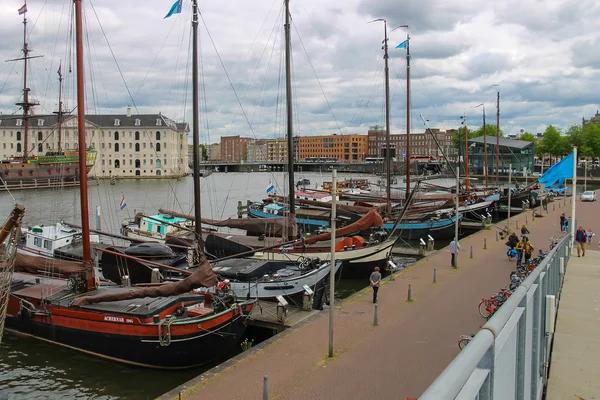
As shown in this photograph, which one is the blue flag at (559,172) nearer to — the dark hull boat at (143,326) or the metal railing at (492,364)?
the dark hull boat at (143,326)

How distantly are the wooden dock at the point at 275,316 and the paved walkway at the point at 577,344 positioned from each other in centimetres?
862

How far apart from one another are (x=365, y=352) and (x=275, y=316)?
4975mm

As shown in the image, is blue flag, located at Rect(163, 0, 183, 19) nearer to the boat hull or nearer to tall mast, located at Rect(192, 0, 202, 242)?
tall mast, located at Rect(192, 0, 202, 242)

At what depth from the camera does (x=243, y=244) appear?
1085 inches

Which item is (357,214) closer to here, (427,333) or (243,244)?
(243,244)

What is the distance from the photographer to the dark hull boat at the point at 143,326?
15461mm

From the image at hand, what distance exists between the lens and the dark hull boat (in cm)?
1546

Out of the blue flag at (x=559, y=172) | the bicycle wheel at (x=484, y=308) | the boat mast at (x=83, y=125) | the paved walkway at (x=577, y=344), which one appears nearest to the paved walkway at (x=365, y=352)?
the bicycle wheel at (x=484, y=308)

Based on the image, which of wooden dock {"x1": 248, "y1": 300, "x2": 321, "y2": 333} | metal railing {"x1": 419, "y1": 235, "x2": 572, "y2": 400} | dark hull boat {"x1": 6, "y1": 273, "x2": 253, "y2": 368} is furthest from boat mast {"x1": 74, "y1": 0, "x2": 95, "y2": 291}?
metal railing {"x1": 419, "y1": 235, "x2": 572, "y2": 400}

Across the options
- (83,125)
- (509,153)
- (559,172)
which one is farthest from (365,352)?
(509,153)

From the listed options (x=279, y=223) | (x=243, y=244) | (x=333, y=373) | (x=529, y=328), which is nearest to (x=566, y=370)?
(x=529, y=328)

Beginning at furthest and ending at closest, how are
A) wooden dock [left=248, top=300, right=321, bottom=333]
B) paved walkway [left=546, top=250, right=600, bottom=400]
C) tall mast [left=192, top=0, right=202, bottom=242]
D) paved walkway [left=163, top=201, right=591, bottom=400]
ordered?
tall mast [left=192, top=0, right=202, bottom=242] < wooden dock [left=248, top=300, right=321, bottom=333] < paved walkway [left=163, top=201, right=591, bottom=400] < paved walkway [left=546, top=250, right=600, bottom=400]

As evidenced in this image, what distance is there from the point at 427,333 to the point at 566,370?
764 cm

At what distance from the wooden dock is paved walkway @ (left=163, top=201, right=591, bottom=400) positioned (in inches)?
30.5
